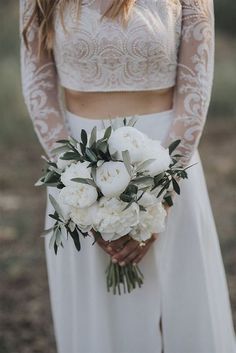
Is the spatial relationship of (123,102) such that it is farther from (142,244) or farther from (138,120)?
(142,244)

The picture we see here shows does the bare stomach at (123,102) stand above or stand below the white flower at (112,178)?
above

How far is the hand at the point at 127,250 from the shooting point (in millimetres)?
2936

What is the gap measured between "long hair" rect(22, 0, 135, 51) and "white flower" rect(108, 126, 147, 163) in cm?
50

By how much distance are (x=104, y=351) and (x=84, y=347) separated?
4.0 inches

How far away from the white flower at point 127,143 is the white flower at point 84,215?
8.6 inches

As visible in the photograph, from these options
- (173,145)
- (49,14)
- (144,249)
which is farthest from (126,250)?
(49,14)

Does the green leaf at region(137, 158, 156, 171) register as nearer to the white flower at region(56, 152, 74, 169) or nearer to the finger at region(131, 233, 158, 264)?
the white flower at region(56, 152, 74, 169)

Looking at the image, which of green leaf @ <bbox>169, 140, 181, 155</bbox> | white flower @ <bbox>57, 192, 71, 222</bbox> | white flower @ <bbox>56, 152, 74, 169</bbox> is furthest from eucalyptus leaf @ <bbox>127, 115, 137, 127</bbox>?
white flower @ <bbox>57, 192, 71, 222</bbox>

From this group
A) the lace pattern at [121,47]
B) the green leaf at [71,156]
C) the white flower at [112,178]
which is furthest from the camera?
the lace pattern at [121,47]

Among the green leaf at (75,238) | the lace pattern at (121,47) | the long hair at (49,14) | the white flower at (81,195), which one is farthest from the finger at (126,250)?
the long hair at (49,14)

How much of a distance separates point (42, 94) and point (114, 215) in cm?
78

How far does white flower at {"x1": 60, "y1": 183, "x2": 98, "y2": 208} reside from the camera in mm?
2635

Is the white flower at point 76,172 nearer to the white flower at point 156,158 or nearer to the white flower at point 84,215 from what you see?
the white flower at point 84,215

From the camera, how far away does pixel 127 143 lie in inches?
104
